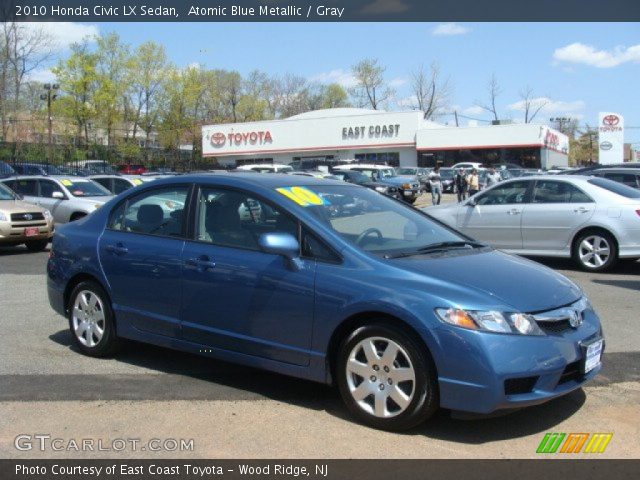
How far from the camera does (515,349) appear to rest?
4.09 metres

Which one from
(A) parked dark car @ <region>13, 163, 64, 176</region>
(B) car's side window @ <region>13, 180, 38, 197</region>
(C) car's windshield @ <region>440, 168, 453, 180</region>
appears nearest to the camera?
(B) car's side window @ <region>13, 180, 38, 197</region>

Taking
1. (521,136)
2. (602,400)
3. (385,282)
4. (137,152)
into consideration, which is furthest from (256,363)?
(521,136)

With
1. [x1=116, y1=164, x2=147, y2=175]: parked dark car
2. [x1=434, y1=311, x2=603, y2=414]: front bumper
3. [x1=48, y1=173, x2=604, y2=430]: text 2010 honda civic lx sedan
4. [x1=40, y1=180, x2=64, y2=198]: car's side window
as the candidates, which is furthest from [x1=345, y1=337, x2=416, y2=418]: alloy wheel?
[x1=116, y1=164, x2=147, y2=175]: parked dark car

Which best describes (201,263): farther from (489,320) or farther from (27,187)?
(27,187)

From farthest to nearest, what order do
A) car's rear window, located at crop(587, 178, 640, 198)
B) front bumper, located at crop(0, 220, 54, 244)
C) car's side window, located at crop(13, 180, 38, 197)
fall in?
car's side window, located at crop(13, 180, 38, 197) < front bumper, located at crop(0, 220, 54, 244) < car's rear window, located at crop(587, 178, 640, 198)

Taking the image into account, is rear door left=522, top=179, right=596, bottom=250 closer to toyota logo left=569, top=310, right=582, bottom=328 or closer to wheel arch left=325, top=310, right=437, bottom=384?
toyota logo left=569, top=310, right=582, bottom=328

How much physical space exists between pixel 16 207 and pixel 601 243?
1121 cm

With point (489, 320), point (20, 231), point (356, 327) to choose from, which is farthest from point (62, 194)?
point (489, 320)

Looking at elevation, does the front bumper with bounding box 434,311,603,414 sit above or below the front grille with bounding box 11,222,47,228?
below

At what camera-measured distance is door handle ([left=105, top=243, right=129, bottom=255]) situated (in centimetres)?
578

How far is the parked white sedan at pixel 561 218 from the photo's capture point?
1072 cm

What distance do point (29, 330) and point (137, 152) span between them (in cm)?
4294

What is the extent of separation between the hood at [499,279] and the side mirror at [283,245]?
685 mm
